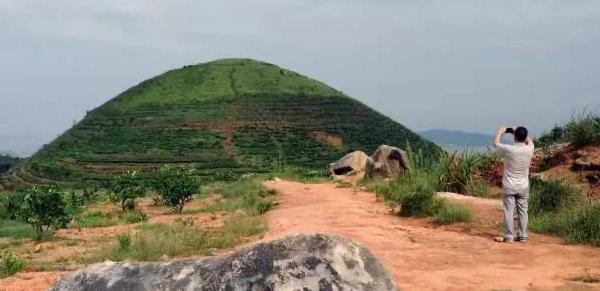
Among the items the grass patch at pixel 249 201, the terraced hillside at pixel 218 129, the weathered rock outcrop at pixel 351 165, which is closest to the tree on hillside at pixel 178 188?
the grass patch at pixel 249 201

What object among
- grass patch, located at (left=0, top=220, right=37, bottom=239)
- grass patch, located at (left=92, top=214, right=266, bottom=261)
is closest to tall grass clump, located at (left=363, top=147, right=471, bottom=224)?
grass patch, located at (left=92, top=214, right=266, bottom=261)

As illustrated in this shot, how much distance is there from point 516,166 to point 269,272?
6.02 m

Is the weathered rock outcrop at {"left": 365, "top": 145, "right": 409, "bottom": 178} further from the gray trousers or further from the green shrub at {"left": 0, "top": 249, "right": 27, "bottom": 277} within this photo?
the green shrub at {"left": 0, "top": 249, "right": 27, "bottom": 277}

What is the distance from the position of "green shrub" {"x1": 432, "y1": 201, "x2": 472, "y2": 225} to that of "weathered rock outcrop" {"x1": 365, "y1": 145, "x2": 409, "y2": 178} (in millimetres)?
11074

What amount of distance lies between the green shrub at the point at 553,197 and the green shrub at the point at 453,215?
120 centimetres

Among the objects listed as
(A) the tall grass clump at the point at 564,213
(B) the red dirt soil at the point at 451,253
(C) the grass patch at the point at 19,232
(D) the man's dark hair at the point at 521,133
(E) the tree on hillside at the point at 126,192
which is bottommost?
(C) the grass patch at the point at 19,232

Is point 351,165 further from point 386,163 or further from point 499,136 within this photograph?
point 499,136

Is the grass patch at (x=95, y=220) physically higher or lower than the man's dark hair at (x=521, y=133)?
lower

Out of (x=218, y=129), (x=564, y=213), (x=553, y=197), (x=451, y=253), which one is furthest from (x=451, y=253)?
(x=218, y=129)

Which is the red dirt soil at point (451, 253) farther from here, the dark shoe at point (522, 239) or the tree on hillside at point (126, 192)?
the tree on hillside at point (126, 192)

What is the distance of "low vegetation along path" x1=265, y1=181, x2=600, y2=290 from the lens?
630 cm

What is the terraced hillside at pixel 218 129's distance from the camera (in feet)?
169

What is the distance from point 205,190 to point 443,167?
13357 millimetres

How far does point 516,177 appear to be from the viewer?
8648 millimetres
